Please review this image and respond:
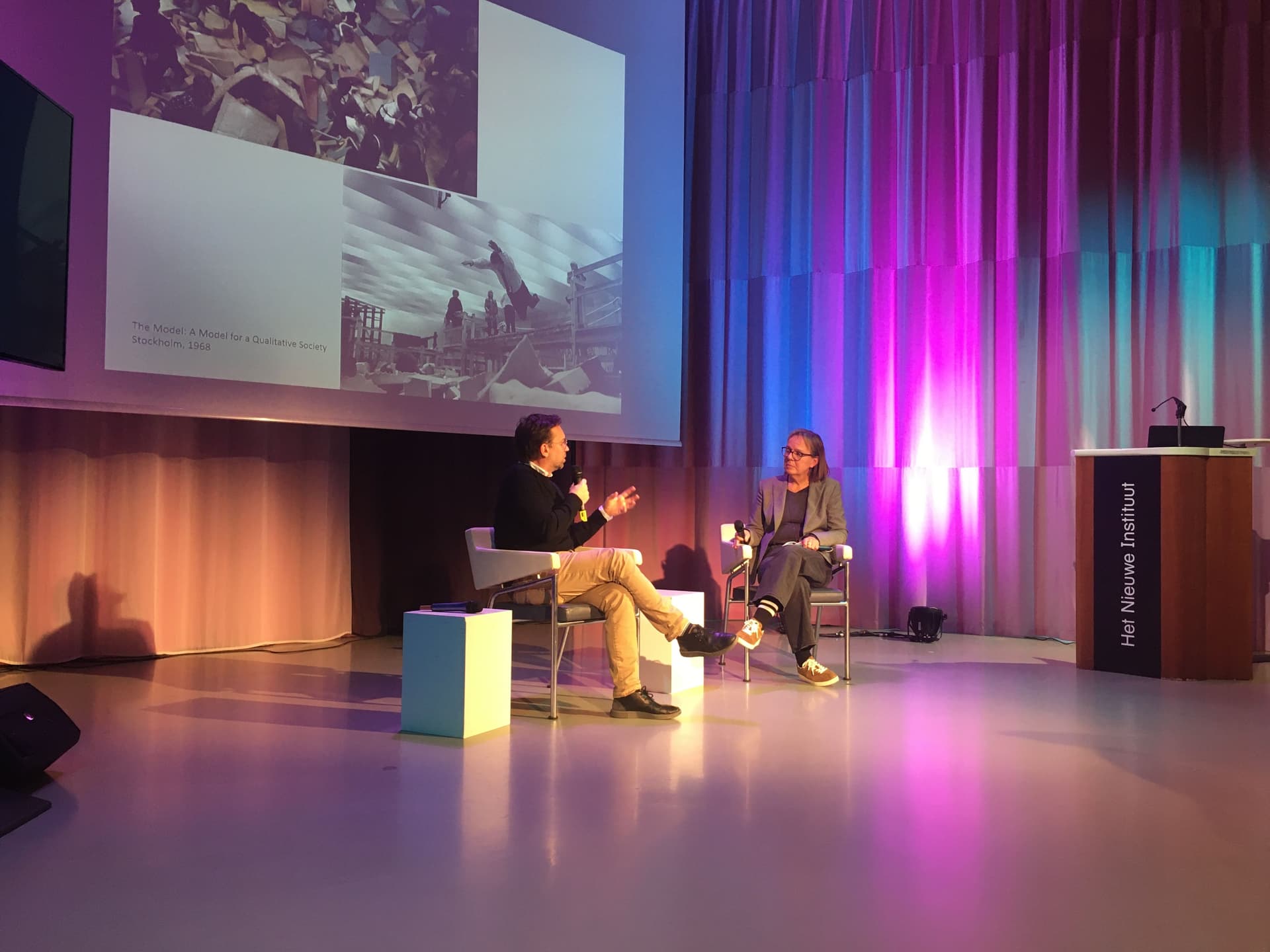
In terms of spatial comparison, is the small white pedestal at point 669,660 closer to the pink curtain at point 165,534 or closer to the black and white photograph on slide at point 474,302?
the black and white photograph on slide at point 474,302

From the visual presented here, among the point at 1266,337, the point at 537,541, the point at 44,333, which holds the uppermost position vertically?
the point at 1266,337

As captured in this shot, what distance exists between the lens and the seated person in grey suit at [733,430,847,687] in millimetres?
4410

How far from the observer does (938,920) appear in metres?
1.90

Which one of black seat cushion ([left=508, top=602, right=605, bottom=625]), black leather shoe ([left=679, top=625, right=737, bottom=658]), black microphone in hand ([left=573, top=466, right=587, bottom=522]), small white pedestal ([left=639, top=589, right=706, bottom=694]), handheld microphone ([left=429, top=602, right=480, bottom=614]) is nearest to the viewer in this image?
handheld microphone ([left=429, top=602, right=480, bottom=614])

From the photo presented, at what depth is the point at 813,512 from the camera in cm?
488

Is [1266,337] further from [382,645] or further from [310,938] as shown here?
[310,938]

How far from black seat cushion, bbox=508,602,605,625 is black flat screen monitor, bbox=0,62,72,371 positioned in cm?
178

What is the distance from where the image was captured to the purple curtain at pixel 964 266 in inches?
217

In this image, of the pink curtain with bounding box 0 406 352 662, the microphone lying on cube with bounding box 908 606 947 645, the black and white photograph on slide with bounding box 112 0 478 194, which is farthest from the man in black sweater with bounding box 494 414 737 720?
the microphone lying on cube with bounding box 908 606 947 645

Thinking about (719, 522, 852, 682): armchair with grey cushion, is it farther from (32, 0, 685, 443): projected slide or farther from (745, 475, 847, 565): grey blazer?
(32, 0, 685, 443): projected slide

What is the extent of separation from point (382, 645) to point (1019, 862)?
3955 millimetres

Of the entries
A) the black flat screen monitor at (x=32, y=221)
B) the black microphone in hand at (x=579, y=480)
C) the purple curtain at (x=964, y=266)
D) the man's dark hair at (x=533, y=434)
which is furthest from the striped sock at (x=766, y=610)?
the black flat screen monitor at (x=32, y=221)

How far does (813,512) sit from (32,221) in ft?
11.1

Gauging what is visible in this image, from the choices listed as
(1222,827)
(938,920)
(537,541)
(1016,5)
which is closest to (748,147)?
(1016,5)
